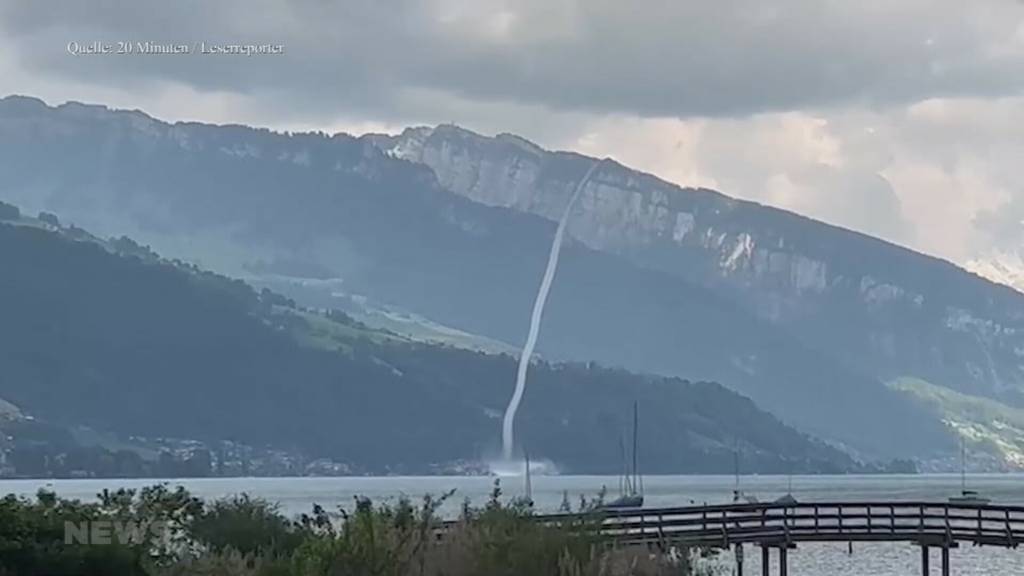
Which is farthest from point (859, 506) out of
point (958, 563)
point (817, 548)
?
point (817, 548)

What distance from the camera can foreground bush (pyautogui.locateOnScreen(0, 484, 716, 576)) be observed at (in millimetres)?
27922

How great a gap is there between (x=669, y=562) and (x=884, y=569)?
44.2 m

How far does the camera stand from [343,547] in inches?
1099

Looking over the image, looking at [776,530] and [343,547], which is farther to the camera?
[776,530]

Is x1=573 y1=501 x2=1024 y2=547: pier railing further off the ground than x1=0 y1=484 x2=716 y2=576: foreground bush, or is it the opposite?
x1=573 y1=501 x2=1024 y2=547: pier railing

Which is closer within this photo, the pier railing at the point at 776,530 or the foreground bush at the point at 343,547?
the foreground bush at the point at 343,547

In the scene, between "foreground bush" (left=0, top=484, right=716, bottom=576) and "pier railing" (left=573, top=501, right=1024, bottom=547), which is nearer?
"foreground bush" (left=0, top=484, right=716, bottom=576)

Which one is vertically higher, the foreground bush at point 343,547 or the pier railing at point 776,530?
the pier railing at point 776,530

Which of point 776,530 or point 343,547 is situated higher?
point 776,530

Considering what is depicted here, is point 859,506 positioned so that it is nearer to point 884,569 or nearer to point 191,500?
point 191,500

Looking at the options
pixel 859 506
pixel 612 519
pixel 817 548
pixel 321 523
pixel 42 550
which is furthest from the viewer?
pixel 817 548

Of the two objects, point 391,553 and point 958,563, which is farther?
point 958,563

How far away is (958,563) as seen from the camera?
8050 centimetres

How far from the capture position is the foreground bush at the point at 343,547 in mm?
27922
